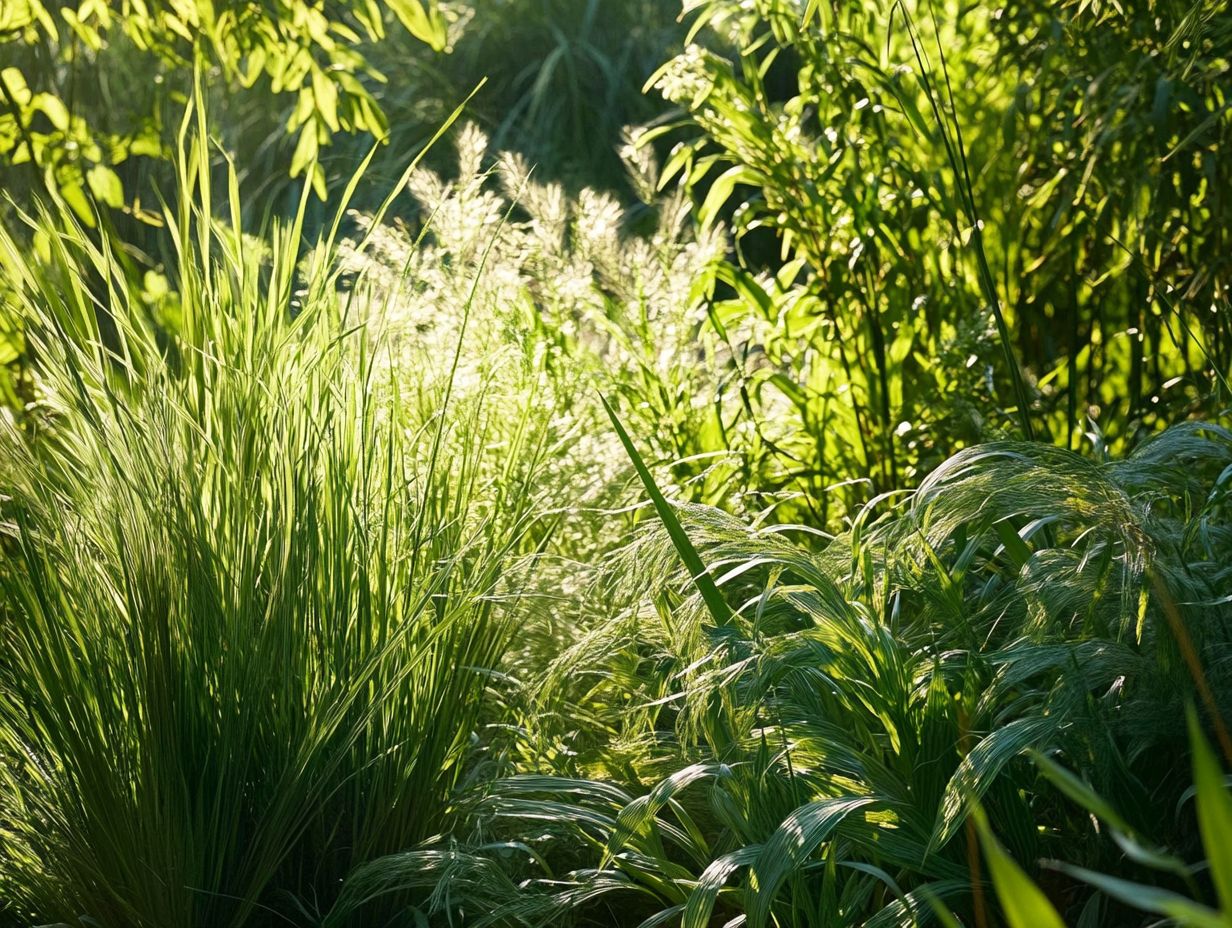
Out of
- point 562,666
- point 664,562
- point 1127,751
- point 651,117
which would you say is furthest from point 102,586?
point 651,117

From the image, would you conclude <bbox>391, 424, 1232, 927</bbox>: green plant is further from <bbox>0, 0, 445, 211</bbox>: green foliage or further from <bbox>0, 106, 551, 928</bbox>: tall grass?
<bbox>0, 0, 445, 211</bbox>: green foliage

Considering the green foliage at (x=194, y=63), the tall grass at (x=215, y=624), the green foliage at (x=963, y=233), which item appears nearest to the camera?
the tall grass at (x=215, y=624)

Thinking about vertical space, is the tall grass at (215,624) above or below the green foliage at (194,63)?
below

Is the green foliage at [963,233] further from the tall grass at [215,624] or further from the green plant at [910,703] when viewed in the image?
the tall grass at [215,624]

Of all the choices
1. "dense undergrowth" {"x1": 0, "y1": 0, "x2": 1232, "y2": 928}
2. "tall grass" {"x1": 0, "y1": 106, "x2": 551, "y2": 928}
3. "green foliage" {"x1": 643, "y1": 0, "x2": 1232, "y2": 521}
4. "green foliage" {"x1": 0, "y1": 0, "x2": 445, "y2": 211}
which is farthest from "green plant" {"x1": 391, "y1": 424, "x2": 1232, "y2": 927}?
"green foliage" {"x1": 0, "y1": 0, "x2": 445, "y2": 211}

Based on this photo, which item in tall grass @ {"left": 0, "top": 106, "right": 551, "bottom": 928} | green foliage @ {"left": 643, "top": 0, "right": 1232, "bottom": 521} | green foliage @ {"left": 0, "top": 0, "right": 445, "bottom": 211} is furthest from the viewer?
green foliage @ {"left": 0, "top": 0, "right": 445, "bottom": 211}

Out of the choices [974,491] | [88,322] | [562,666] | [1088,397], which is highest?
[88,322]

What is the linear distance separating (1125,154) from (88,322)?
6.81ft

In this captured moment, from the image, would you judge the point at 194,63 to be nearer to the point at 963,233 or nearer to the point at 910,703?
the point at 963,233

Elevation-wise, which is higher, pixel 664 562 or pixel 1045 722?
pixel 664 562

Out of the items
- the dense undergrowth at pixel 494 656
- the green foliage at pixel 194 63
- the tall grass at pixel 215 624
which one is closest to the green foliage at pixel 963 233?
the dense undergrowth at pixel 494 656

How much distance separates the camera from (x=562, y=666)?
1610mm

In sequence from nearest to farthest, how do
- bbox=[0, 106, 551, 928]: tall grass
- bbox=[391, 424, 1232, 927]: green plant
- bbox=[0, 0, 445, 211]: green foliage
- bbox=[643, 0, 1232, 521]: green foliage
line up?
bbox=[391, 424, 1232, 927]: green plant
bbox=[0, 106, 551, 928]: tall grass
bbox=[643, 0, 1232, 521]: green foliage
bbox=[0, 0, 445, 211]: green foliage

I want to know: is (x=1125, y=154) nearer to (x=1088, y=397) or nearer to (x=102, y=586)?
(x=1088, y=397)
